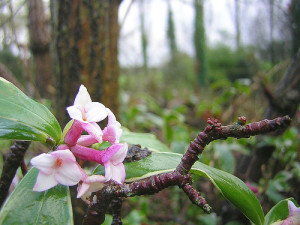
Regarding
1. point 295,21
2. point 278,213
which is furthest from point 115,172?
point 295,21

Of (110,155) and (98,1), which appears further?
(98,1)

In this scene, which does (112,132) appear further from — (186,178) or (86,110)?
(186,178)

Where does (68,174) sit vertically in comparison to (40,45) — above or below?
below

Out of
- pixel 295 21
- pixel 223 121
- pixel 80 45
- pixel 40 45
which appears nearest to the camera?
pixel 295 21

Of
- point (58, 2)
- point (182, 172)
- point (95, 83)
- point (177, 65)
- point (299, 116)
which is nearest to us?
point (182, 172)

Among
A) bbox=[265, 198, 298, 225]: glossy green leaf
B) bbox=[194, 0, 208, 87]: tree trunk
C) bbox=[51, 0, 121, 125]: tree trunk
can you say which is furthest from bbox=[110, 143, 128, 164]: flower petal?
bbox=[194, 0, 208, 87]: tree trunk

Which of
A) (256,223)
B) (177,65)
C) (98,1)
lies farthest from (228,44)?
(256,223)

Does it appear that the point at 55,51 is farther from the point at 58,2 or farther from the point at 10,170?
the point at 10,170
